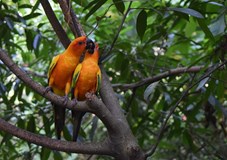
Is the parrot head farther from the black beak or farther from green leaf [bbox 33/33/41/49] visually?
green leaf [bbox 33/33/41/49]

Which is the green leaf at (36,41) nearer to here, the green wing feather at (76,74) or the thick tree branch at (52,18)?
the green wing feather at (76,74)

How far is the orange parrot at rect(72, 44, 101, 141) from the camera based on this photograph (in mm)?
1911

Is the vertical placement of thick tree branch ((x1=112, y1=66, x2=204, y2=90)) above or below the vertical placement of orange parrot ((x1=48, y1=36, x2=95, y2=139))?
below

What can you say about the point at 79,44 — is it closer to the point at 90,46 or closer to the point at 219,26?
the point at 90,46

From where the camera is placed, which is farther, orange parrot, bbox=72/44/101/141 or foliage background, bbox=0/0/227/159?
foliage background, bbox=0/0/227/159

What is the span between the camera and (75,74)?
1.99 metres

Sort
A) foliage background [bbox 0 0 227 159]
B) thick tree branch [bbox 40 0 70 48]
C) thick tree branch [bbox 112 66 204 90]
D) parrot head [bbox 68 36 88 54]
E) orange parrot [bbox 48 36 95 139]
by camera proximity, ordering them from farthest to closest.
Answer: thick tree branch [bbox 112 66 204 90]
foliage background [bbox 0 0 227 159]
orange parrot [bbox 48 36 95 139]
parrot head [bbox 68 36 88 54]
thick tree branch [bbox 40 0 70 48]

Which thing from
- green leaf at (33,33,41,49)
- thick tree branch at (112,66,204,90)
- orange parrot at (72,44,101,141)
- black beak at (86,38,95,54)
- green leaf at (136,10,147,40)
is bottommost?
thick tree branch at (112,66,204,90)

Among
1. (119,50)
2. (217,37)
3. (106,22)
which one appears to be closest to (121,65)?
(119,50)

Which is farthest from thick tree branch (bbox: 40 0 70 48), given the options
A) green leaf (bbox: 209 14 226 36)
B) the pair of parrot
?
green leaf (bbox: 209 14 226 36)

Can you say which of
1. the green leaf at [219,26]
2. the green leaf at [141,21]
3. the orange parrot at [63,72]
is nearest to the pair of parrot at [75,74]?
the orange parrot at [63,72]

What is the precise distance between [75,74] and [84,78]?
0.22ft

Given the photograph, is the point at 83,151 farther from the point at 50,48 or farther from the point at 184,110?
the point at 50,48

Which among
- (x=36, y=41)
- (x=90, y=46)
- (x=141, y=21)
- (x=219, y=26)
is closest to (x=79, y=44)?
(x=90, y=46)
